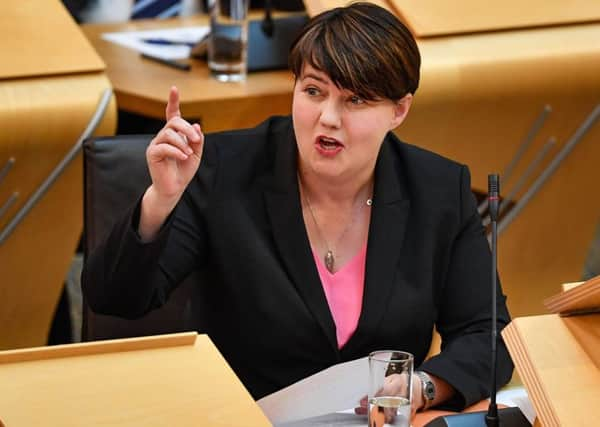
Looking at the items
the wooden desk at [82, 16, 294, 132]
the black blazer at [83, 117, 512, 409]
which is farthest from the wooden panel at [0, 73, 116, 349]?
the black blazer at [83, 117, 512, 409]

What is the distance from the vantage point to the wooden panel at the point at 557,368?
5.09 ft

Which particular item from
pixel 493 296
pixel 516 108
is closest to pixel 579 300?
pixel 493 296

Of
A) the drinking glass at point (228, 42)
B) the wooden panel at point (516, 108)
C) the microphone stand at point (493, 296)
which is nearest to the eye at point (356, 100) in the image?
the microphone stand at point (493, 296)

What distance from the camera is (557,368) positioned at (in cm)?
162

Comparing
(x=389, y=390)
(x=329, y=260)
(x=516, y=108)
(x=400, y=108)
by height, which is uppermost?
(x=400, y=108)

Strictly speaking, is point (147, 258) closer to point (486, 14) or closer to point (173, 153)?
point (173, 153)

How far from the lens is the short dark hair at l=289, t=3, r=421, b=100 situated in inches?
85.3

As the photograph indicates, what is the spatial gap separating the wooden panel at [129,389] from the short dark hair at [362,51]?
0.58 metres

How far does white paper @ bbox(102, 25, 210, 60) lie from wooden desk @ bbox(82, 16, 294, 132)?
109 mm

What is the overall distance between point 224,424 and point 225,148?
811 millimetres

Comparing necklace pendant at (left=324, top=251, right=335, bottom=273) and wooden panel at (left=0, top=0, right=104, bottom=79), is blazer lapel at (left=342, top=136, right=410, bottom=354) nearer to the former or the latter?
necklace pendant at (left=324, top=251, right=335, bottom=273)

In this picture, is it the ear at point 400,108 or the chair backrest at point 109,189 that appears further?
the chair backrest at point 109,189

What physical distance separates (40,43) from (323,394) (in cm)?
148

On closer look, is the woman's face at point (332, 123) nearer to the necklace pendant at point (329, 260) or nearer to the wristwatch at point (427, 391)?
the necklace pendant at point (329, 260)
